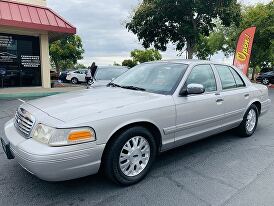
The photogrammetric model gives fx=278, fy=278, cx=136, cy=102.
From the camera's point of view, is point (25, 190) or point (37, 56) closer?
point (25, 190)

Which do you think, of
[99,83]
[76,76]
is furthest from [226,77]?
[76,76]

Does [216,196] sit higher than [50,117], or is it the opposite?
[50,117]

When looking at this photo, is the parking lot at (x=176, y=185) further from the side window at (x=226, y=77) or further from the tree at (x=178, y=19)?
the tree at (x=178, y=19)

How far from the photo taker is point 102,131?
303 cm

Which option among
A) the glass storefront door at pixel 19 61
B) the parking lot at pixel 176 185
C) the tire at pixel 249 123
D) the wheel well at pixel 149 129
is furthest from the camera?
the glass storefront door at pixel 19 61

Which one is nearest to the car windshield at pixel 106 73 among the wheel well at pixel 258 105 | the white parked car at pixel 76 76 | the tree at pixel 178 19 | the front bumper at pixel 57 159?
the wheel well at pixel 258 105

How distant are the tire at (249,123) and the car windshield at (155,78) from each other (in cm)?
190

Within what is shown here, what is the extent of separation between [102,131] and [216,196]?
1.49 meters

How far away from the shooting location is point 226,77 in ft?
16.4

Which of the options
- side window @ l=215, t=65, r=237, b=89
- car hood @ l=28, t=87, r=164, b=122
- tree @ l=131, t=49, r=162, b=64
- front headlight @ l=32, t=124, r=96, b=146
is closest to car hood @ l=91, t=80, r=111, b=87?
side window @ l=215, t=65, r=237, b=89

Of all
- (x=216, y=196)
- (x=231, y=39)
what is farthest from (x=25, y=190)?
(x=231, y=39)

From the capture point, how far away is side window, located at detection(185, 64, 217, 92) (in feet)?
14.0

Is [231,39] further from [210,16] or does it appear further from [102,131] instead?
[102,131]

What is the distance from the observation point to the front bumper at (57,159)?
2766 millimetres
